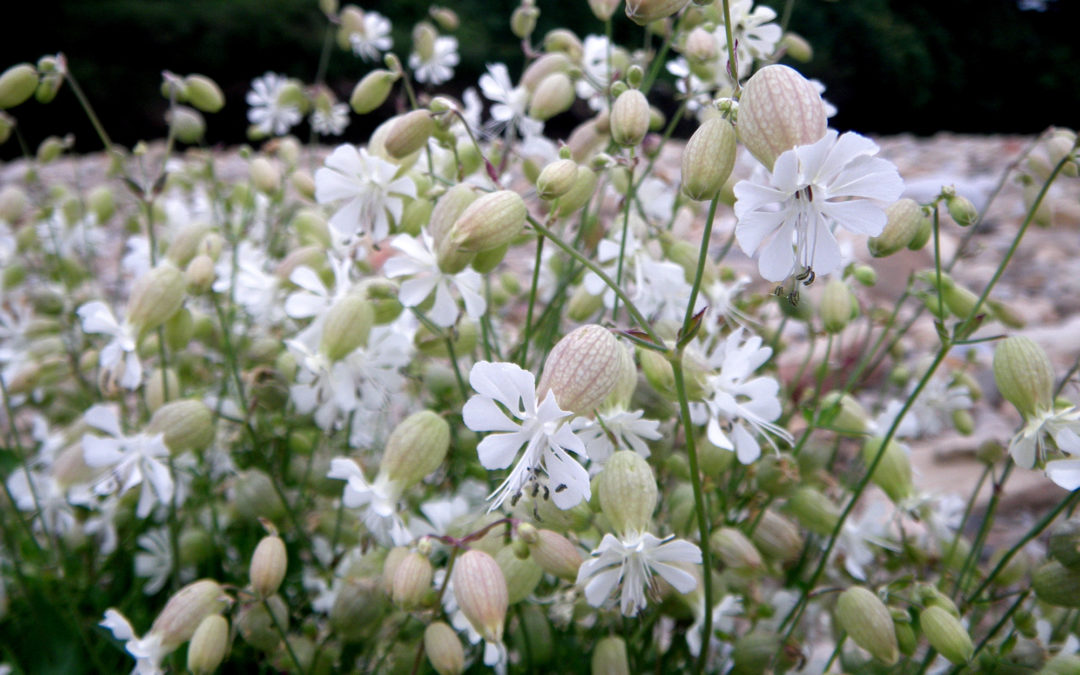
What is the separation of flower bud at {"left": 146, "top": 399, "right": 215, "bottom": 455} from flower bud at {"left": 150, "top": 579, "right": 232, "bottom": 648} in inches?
7.2

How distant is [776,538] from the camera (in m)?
0.98

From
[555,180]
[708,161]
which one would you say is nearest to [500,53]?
[555,180]

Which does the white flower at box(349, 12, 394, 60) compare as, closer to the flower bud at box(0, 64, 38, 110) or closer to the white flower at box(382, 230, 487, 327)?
the flower bud at box(0, 64, 38, 110)

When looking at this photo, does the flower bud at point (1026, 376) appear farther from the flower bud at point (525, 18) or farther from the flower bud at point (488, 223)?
the flower bud at point (525, 18)

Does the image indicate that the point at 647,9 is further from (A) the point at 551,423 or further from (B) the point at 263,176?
(B) the point at 263,176

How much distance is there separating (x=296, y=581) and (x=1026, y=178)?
1.16 meters

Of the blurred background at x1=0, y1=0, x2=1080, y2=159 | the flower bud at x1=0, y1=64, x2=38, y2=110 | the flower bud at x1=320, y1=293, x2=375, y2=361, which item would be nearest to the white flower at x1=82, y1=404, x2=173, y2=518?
the flower bud at x1=320, y1=293, x2=375, y2=361

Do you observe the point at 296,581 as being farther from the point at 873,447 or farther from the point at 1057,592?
the point at 1057,592

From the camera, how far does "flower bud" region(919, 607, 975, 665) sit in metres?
0.77

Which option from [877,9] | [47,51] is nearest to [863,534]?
[47,51]

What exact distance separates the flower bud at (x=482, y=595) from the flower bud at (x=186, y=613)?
293mm

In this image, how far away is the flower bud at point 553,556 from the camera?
728mm

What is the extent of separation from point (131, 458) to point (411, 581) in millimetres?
455

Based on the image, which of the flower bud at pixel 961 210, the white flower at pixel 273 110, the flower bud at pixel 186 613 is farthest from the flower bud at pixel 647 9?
the white flower at pixel 273 110
